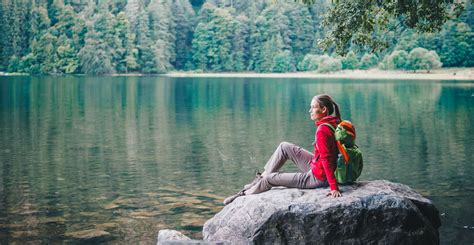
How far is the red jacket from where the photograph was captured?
25.2 feet

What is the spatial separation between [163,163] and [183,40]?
138m

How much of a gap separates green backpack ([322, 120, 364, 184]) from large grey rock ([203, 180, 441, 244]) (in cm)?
33

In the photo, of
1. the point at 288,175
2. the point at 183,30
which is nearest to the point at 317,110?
the point at 288,175

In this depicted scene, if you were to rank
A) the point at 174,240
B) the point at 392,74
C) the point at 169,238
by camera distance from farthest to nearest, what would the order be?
the point at 392,74 < the point at 169,238 < the point at 174,240

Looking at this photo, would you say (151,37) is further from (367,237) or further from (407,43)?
(367,237)

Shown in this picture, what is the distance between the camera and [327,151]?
305 inches

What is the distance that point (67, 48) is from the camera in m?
129

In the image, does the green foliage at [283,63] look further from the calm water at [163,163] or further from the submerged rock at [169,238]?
the submerged rock at [169,238]

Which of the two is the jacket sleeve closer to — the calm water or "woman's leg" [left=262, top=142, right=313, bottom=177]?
"woman's leg" [left=262, top=142, right=313, bottom=177]

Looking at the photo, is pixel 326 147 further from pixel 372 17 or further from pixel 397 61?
pixel 397 61

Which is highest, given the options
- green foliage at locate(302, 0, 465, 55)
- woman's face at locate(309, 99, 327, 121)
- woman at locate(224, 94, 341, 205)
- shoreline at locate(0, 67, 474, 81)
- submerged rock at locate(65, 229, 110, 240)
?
green foliage at locate(302, 0, 465, 55)

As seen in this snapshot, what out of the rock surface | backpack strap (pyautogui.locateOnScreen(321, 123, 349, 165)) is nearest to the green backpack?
backpack strap (pyautogui.locateOnScreen(321, 123, 349, 165))

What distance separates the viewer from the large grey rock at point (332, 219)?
7328 millimetres

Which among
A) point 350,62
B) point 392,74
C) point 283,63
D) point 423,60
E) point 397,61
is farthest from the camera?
point 283,63
